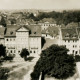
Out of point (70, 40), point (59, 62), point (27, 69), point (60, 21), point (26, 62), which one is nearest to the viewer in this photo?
point (59, 62)

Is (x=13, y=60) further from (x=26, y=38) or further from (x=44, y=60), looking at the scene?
(x=44, y=60)

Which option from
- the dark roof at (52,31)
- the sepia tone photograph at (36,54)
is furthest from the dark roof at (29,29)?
the dark roof at (52,31)

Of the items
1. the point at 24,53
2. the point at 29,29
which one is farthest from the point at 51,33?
the point at 24,53

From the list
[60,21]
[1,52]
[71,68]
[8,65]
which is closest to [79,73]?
[71,68]

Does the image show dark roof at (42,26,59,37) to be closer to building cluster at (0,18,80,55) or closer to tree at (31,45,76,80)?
building cluster at (0,18,80,55)

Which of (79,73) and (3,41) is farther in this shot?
(3,41)
